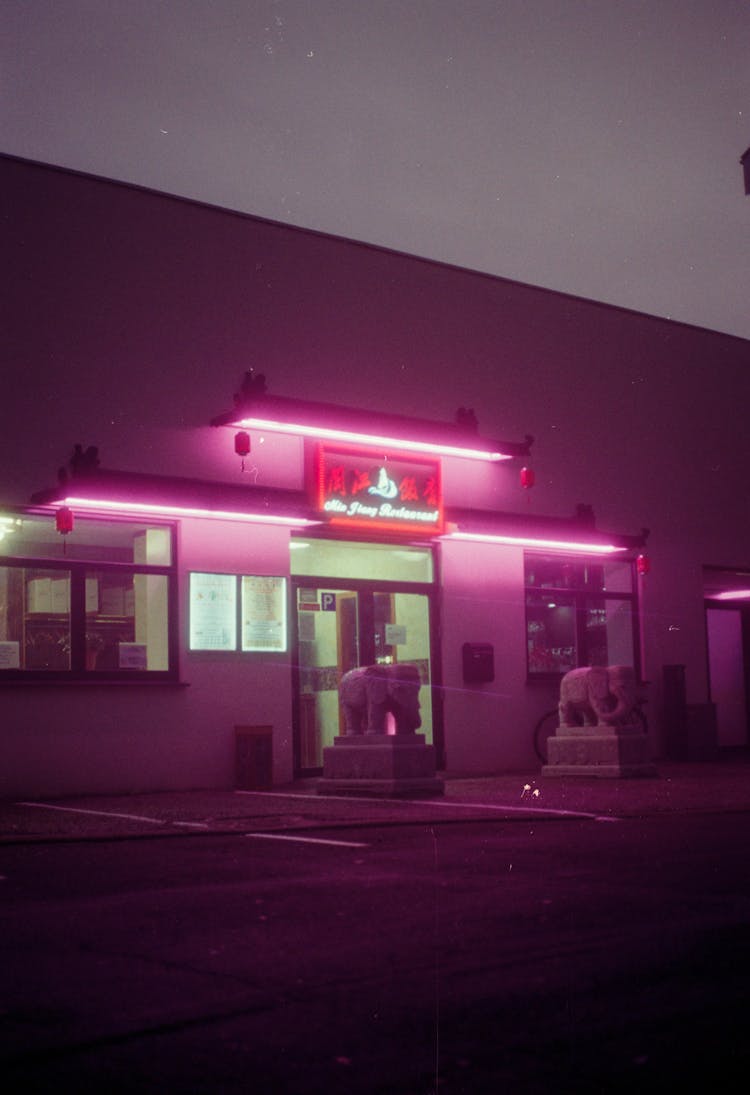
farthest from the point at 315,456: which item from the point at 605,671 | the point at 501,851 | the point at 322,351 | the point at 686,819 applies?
the point at 501,851

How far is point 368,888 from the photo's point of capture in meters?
5.95

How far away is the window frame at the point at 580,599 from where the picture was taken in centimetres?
1830

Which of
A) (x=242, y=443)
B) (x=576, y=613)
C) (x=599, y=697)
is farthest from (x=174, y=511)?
(x=576, y=613)

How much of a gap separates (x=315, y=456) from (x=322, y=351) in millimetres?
1516

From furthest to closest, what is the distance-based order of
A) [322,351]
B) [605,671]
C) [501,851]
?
[322,351]
[605,671]
[501,851]

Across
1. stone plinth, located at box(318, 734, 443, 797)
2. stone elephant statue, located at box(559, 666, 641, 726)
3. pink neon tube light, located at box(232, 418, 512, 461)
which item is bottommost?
stone plinth, located at box(318, 734, 443, 797)

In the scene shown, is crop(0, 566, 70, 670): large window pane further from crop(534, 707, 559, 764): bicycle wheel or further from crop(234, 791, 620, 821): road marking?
crop(534, 707, 559, 764): bicycle wheel

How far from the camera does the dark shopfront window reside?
18.4 meters

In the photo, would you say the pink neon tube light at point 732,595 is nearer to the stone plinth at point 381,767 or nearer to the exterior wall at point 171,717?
the exterior wall at point 171,717

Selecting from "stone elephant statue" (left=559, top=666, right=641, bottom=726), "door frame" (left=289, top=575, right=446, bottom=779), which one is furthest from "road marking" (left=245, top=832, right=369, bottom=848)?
"stone elephant statue" (left=559, top=666, right=641, bottom=726)

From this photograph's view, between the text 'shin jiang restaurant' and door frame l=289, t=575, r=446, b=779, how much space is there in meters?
0.03

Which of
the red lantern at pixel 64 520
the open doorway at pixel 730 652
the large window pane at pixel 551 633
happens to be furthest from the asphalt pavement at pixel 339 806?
the open doorway at pixel 730 652

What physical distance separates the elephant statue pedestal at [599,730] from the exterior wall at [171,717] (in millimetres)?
3285

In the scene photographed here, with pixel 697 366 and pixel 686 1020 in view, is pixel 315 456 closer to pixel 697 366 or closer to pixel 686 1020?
pixel 697 366
